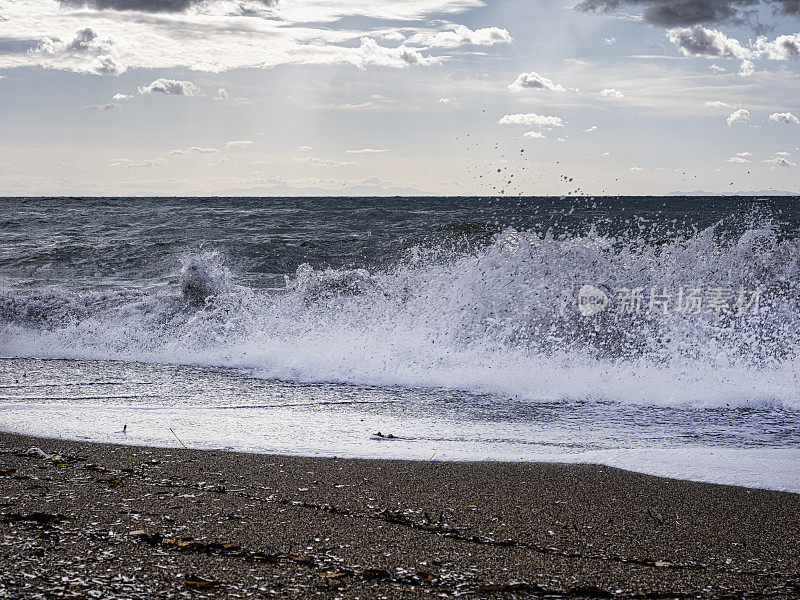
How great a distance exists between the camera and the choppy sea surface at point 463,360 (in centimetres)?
444

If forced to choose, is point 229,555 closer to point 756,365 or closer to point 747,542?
point 747,542

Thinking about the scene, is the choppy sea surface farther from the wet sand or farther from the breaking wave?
the wet sand

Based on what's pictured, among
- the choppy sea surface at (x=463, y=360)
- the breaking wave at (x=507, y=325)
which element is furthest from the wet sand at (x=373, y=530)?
the breaking wave at (x=507, y=325)

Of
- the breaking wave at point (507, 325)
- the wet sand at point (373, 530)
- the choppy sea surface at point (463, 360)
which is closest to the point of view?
the wet sand at point (373, 530)

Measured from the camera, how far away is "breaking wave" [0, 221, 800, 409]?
6.36 meters

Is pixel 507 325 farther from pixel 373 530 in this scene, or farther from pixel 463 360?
pixel 373 530

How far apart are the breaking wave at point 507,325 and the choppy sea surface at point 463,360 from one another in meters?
0.03

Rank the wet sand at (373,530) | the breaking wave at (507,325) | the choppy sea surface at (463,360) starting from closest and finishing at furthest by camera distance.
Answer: the wet sand at (373,530)
the choppy sea surface at (463,360)
the breaking wave at (507,325)

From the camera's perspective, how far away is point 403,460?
12.7 feet

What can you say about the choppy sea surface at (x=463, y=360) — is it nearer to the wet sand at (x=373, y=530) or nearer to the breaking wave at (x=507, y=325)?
the breaking wave at (x=507, y=325)

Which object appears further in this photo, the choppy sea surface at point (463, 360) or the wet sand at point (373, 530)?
the choppy sea surface at point (463, 360)

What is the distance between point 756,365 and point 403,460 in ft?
13.2

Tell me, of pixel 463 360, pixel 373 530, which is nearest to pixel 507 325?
pixel 463 360

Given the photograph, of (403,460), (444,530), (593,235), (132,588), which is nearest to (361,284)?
(593,235)
